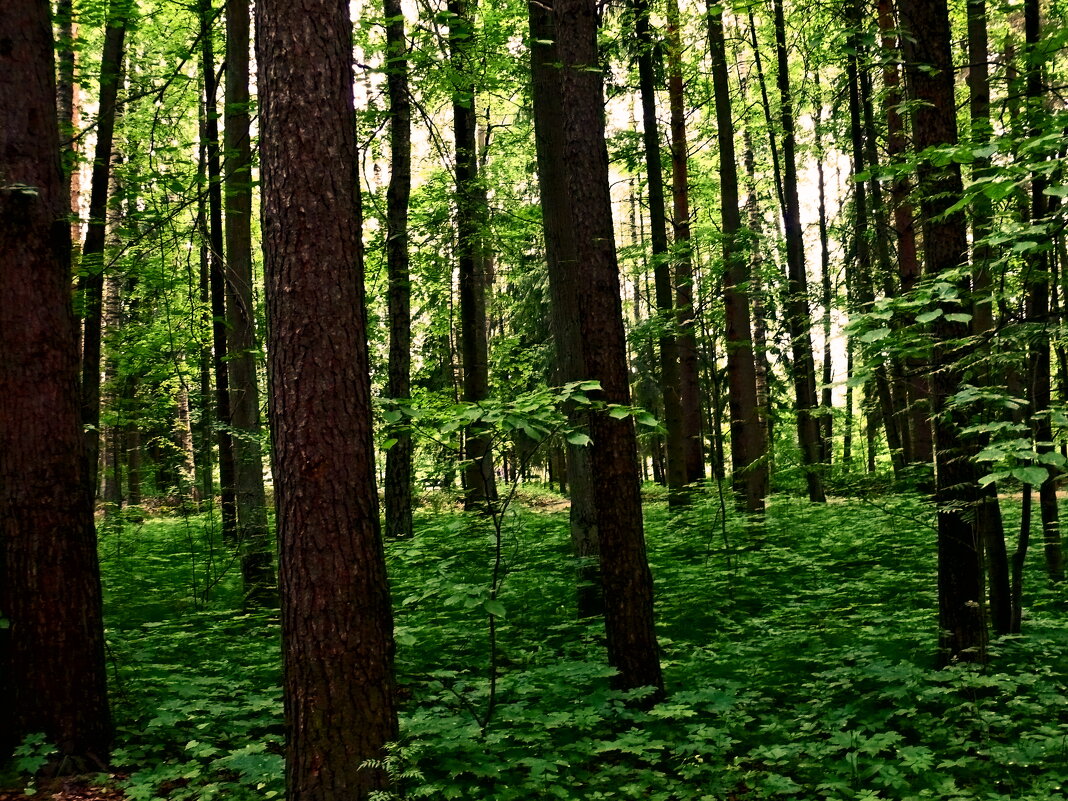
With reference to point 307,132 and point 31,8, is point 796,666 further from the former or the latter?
point 31,8

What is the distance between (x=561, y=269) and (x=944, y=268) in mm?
3807

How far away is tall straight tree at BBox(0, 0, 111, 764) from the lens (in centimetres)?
482

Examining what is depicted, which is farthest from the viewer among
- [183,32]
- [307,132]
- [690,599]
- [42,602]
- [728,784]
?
[183,32]

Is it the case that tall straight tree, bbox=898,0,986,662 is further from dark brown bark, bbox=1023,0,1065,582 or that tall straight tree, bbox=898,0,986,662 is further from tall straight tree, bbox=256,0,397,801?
tall straight tree, bbox=256,0,397,801

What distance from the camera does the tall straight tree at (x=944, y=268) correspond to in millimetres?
5445

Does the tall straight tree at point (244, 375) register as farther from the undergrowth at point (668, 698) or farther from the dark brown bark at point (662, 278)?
the dark brown bark at point (662, 278)

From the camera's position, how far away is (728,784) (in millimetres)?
4473

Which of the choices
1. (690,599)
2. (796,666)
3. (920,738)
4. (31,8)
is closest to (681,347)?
(690,599)

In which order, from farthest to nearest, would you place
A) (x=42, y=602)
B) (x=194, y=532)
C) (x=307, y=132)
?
(x=194, y=532) < (x=42, y=602) < (x=307, y=132)

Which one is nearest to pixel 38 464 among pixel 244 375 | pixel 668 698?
pixel 668 698

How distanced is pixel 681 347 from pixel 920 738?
10.2 metres

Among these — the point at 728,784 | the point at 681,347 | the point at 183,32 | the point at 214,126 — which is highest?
the point at 183,32

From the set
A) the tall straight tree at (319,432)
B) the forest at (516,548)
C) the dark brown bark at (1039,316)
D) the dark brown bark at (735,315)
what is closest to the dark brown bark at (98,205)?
the forest at (516,548)

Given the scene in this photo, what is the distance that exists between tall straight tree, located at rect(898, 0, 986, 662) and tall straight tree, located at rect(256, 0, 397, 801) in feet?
13.6
